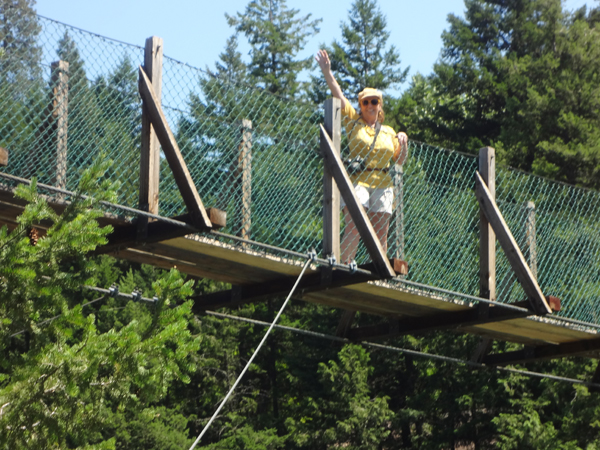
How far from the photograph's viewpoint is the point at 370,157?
5.52 metres

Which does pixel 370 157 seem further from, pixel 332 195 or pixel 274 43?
pixel 274 43

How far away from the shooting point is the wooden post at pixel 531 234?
6477mm

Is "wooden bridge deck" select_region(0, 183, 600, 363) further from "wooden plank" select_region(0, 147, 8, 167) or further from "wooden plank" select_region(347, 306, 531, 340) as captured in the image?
"wooden plank" select_region(0, 147, 8, 167)

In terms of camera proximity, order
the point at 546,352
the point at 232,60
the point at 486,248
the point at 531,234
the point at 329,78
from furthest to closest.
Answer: the point at 232,60 < the point at 546,352 < the point at 531,234 < the point at 486,248 < the point at 329,78

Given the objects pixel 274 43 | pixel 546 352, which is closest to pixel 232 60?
pixel 274 43

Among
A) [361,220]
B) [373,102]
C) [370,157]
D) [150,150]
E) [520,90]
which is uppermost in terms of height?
[520,90]

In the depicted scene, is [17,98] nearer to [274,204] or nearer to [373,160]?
[274,204]

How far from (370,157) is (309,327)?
1617 cm

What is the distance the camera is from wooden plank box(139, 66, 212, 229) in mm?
4332

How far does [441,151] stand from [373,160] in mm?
1011

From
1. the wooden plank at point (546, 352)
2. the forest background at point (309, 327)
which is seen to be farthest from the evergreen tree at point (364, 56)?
the wooden plank at point (546, 352)

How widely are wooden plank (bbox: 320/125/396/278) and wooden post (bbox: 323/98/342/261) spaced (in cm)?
8

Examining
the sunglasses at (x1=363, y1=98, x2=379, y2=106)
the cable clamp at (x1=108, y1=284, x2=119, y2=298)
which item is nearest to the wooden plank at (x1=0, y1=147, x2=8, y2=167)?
the cable clamp at (x1=108, y1=284, x2=119, y2=298)

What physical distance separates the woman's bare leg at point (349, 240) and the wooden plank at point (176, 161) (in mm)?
1363
